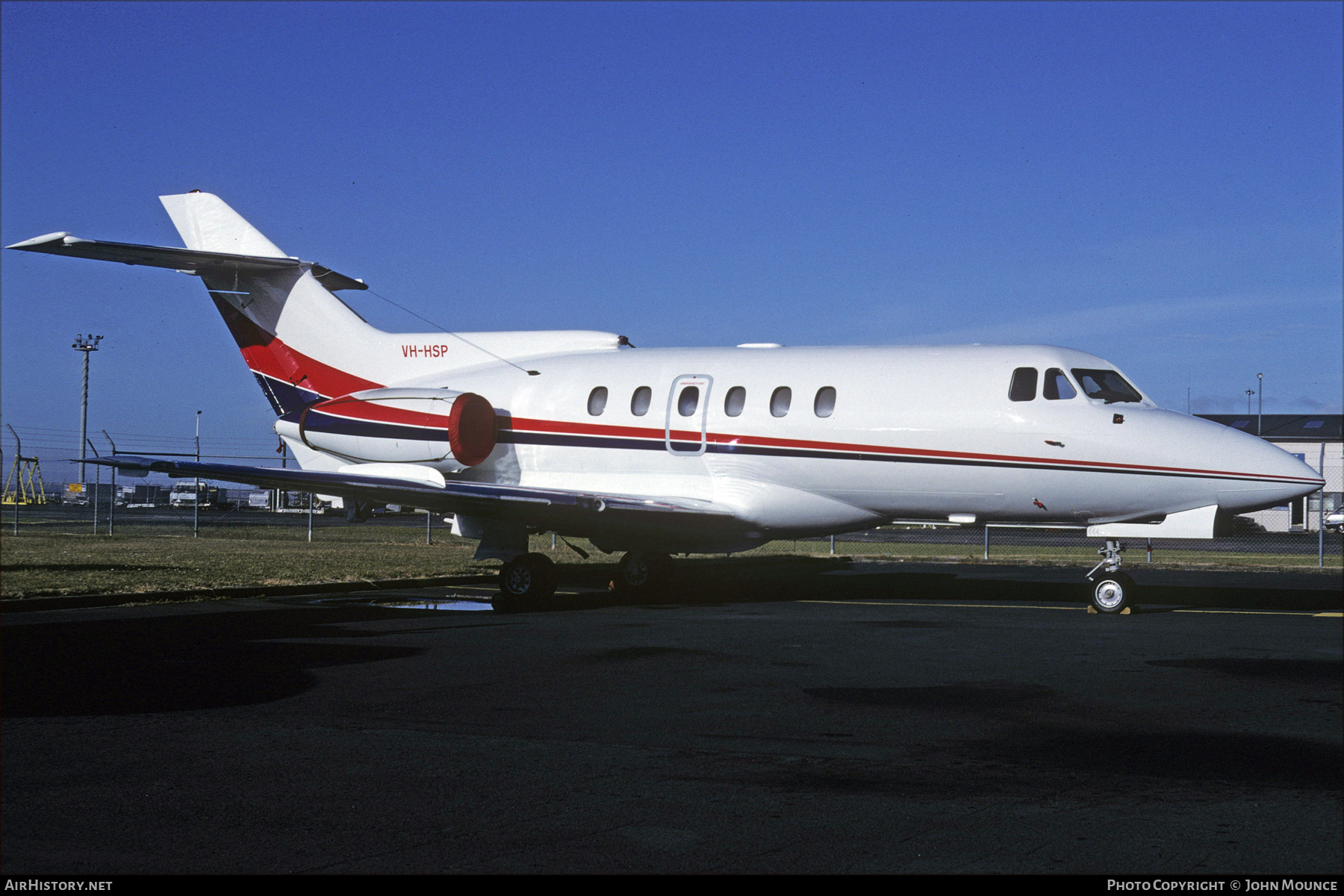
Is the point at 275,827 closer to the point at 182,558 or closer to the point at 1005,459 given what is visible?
the point at 1005,459

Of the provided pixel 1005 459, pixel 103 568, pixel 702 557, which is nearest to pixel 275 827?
pixel 1005 459

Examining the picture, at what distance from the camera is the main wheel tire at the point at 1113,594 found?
13828mm

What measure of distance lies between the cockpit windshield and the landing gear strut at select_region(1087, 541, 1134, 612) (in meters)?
1.73

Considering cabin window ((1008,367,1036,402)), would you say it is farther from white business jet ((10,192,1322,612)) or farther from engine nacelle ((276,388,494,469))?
engine nacelle ((276,388,494,469))

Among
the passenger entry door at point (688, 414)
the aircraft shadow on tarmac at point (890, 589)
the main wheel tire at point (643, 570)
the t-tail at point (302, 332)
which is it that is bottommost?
the aircraft shadow on tarmac at point (890, 589)

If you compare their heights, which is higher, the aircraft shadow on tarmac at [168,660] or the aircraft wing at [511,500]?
the aircraft wing at [511,500]

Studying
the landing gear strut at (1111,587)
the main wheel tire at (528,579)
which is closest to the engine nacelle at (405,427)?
the main wheel tire at (528,579)

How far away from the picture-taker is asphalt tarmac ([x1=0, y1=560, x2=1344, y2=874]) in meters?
4.77

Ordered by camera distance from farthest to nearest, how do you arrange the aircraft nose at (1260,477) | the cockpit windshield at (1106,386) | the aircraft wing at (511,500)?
the aircraft wing at (511,500) → the cockpit windshield at (1106,386) → the aircraft nose at (1260,477)

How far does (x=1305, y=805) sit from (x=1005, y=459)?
30.3 feet

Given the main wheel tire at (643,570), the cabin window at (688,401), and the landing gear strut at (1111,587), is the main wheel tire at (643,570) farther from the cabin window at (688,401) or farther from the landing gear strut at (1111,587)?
the landing gear strut at (1111,587)

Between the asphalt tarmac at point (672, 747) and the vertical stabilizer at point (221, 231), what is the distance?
27.8 feet

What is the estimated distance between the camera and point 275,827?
508 centimetres

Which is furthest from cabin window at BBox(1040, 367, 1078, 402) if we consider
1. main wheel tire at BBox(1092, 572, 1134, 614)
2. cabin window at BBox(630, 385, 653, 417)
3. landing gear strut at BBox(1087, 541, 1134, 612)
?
cabin window at BBox(630, 385, 653, 417)
